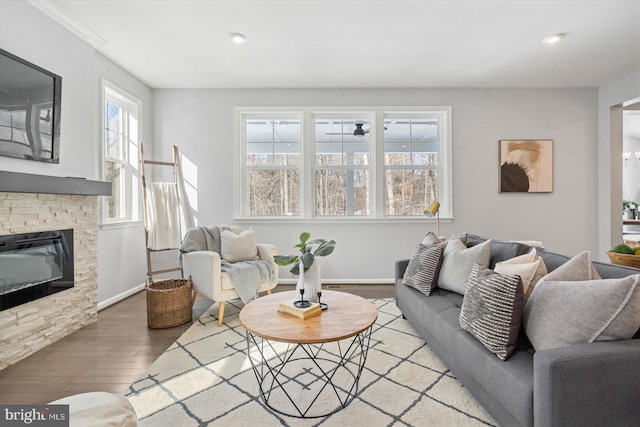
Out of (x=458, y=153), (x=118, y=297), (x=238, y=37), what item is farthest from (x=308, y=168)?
(x=118, y=297)

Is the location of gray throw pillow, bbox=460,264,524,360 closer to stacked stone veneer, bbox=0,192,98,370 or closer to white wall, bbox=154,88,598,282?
white wall, bbox=154,88,598,282

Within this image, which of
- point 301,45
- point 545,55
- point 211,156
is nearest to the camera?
point 301,45

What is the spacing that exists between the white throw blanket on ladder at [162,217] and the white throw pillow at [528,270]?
326 cm

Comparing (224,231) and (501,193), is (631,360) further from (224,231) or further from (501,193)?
(501,193)

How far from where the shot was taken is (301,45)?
113 inches

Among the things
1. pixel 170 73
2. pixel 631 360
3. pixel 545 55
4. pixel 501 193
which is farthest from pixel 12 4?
pixel 501 193

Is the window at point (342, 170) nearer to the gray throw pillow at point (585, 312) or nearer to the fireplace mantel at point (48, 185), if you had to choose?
the fireplace mantel at point (48, 185)

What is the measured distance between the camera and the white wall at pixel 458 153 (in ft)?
13.0

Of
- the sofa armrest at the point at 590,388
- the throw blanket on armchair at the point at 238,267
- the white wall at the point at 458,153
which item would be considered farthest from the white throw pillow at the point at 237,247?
the sofa armrest at the point at 590,388

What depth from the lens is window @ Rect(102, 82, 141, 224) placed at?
10.9ft

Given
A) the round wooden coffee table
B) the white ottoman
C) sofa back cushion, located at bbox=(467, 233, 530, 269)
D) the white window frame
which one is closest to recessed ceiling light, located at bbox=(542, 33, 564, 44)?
sofa back cushion, located at bbox=(467, 233, 530, 269)

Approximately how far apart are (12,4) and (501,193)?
203 inches

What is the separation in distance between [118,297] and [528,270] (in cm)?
385

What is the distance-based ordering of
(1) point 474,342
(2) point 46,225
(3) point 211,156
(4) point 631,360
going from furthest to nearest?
(3) point 211,156, (2) point 46,225, (1) point 474,342, (4) point 631,360
